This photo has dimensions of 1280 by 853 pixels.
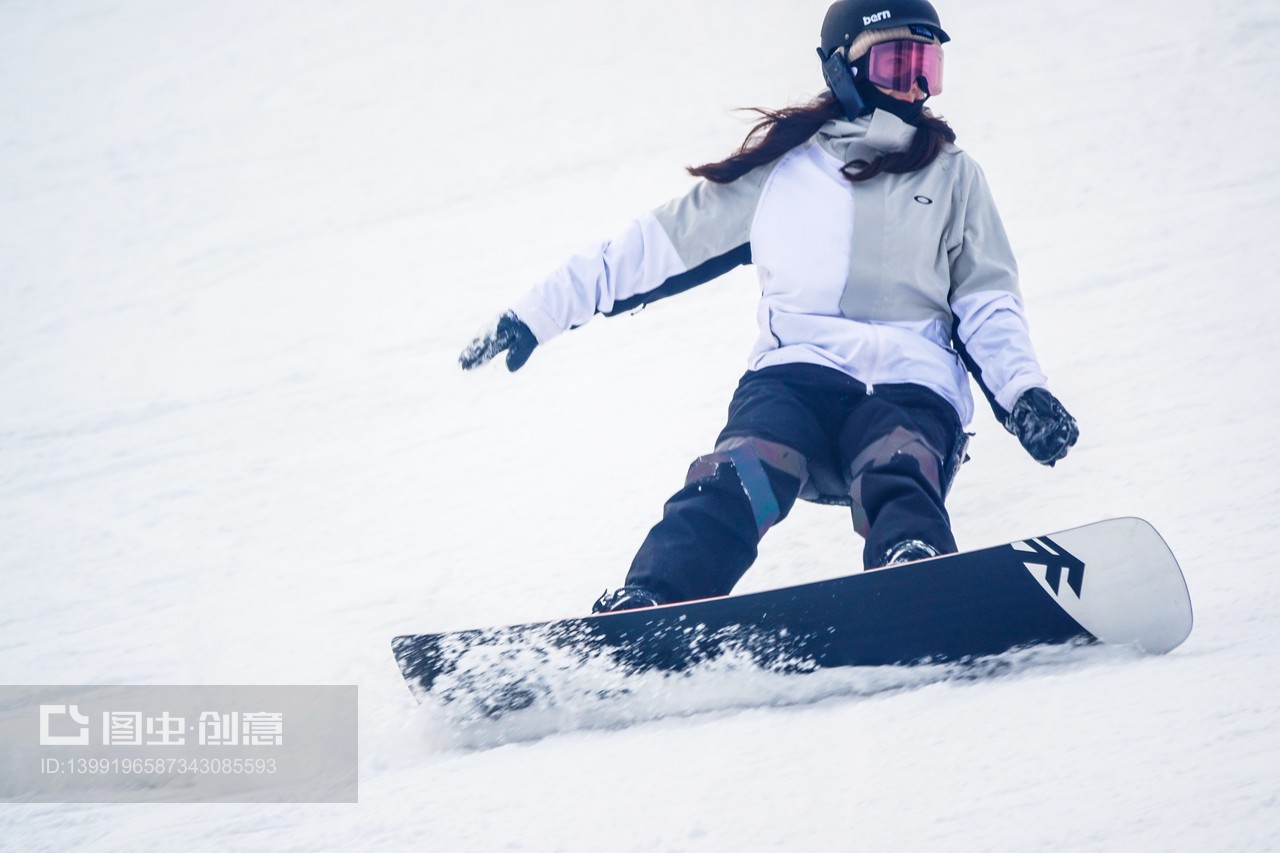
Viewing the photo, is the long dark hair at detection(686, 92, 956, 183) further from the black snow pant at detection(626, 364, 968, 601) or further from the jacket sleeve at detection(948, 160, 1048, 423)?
the black snow pant at detection(626, 364, 968, 601)

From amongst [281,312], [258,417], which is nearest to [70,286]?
[281,312]

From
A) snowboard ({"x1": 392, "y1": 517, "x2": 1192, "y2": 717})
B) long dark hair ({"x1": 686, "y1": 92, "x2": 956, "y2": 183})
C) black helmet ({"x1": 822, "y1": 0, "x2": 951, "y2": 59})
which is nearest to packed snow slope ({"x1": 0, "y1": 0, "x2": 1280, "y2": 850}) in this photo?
snowboard ({"x1": 392, "y1": 517, "x2": 1192, "y2": 717})

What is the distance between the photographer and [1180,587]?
6.11 feet

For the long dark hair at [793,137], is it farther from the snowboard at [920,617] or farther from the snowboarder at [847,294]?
the snowboard at [920,617]

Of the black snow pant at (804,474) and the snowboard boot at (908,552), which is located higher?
the black snow pant at (804,474)

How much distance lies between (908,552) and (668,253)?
2.97ft

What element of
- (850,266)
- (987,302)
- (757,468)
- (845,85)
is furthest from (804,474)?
(845,85)

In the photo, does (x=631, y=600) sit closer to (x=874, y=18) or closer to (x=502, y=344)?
(x=502, y=344)

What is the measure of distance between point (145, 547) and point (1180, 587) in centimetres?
273

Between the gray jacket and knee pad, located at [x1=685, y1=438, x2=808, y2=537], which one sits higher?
the gray jacket

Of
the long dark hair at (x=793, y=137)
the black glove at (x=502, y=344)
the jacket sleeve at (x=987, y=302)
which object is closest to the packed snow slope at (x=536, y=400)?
the jacket sleeve at (x=987, y=302)

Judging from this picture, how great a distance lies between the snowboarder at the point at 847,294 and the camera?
2.15 metres

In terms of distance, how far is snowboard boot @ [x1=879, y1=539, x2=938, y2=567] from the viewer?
75.7 inches

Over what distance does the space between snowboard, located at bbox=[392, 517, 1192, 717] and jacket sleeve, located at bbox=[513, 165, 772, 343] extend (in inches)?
31.4
